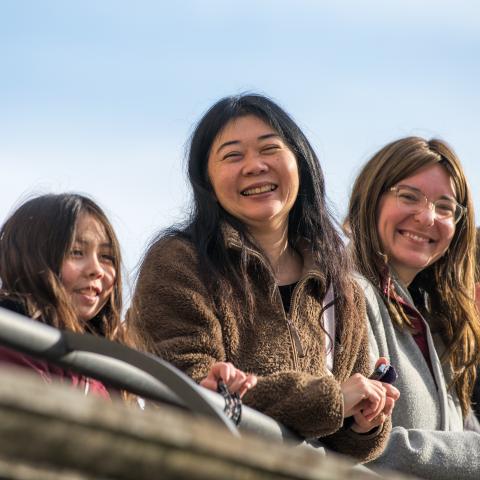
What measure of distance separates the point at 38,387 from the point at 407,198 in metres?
5.23

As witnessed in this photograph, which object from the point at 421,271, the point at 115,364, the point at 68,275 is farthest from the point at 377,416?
the point at 115,364

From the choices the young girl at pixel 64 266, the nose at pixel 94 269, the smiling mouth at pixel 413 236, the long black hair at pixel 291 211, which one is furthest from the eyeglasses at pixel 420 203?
the nose at pixel 94 269

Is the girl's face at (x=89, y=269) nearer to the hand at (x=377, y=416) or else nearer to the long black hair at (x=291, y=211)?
the long black hair at (x=291, y=211)

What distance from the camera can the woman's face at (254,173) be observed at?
4.63 m

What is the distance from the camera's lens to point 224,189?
15.2ft

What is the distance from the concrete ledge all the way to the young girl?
292 centimetres

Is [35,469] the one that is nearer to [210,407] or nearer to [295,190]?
[210,407]

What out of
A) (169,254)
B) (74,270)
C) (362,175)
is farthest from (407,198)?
(74,270)

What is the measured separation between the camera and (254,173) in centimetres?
468

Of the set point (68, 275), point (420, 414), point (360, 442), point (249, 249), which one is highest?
point (249, 249)

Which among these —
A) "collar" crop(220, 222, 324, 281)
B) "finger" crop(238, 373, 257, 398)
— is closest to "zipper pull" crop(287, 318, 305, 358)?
"collar" crop(220, 222, 324, 281)

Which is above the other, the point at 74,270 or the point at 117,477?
the point at 74,270

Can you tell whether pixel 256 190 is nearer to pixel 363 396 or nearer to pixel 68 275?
pixel 68 275

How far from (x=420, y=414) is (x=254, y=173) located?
1313 millimetres
